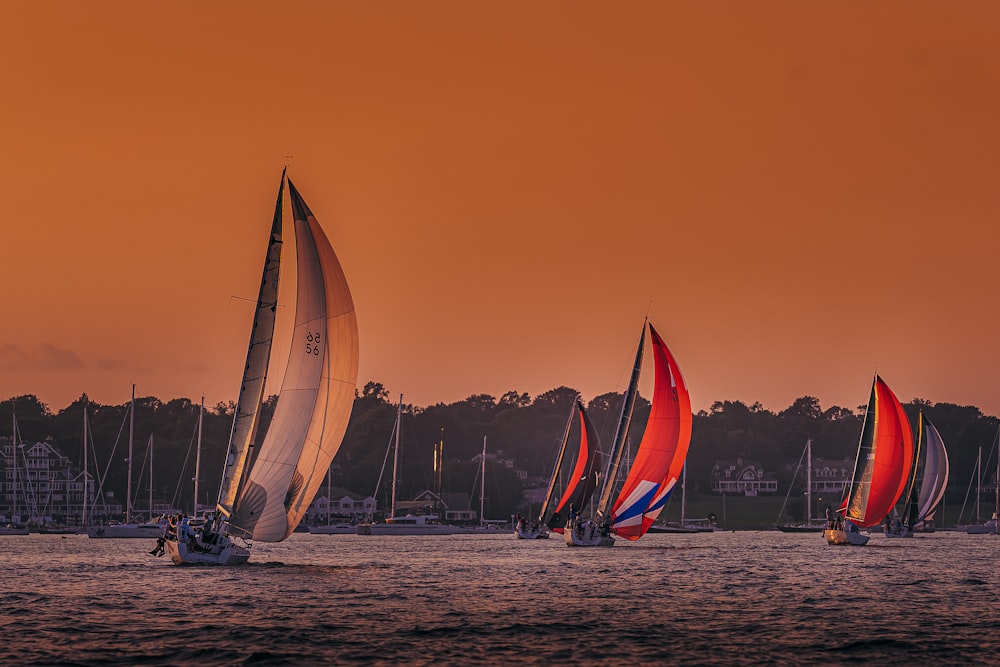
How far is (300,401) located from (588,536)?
44397 mm

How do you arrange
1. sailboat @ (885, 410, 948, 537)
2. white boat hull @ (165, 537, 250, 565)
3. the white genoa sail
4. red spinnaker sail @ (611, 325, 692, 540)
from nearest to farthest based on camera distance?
the white genoa sail < white boat hull @ (165, 537, 250, 565) < red spinnaker sail @ (611, 325, 692, 540) < sailboat @ (885, 410, 948, 537)

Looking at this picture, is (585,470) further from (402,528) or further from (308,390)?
(308,390)

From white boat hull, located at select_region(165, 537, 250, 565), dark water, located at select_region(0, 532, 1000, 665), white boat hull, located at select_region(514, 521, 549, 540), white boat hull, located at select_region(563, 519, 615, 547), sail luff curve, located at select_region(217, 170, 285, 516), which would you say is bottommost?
dark water, located at select_region(0, 532, 1000, 665)

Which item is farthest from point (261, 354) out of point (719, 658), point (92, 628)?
point (719, 658)

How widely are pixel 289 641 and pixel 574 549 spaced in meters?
65.8

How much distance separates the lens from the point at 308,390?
5750cm

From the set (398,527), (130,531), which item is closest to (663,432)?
(130,531)

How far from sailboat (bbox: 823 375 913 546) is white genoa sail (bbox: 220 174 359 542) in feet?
205

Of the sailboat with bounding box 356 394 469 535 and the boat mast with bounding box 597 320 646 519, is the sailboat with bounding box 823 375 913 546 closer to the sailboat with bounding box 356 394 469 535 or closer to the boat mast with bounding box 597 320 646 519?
the boat mast with bounding box 597 320 646 519

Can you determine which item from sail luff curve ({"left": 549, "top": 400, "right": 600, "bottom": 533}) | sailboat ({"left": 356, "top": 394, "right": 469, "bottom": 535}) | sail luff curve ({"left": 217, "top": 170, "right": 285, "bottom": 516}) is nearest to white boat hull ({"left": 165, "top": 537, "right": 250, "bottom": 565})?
sail luff curve ({"left": 217, "top": 170, "right": 285, "bottom": 516})

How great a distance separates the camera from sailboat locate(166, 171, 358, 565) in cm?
5728

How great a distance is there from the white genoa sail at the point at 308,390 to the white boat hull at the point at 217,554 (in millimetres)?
3854

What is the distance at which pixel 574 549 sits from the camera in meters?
106

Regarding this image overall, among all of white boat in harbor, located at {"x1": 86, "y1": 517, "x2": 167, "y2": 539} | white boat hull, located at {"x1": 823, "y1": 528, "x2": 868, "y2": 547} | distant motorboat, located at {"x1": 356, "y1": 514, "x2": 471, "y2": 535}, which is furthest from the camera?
distant motorboat, located at {"x1": 356, "y1": 514, "x2": 471, "y2": 535}
